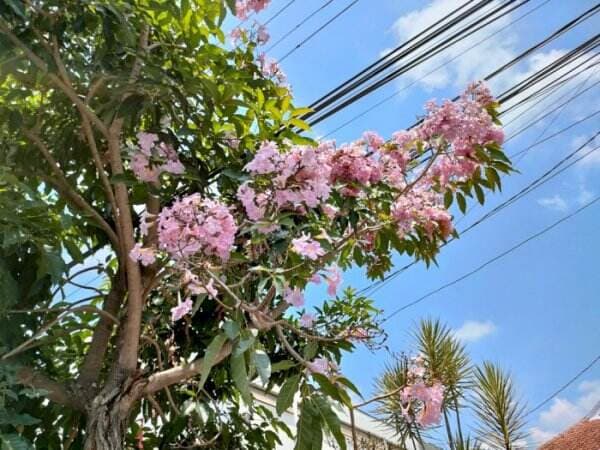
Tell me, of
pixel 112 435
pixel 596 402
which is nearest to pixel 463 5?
pixel 112 435

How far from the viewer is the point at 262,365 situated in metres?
1.25

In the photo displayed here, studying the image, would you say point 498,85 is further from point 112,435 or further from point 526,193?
point 112,435

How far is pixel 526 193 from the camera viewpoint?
4410mm

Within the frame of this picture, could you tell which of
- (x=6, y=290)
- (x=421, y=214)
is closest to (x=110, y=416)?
(x=6, y=290)

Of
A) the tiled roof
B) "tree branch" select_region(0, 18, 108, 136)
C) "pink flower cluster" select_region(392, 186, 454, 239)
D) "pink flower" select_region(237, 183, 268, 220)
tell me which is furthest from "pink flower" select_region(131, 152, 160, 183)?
the tiled roof

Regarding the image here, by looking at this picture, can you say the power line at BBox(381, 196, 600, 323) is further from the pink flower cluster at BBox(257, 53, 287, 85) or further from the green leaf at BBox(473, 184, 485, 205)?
the pink flower cluster at BBox(257, 53, 287, 85)

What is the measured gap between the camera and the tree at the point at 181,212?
1434mm

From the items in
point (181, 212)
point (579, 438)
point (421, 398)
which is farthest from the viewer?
point (579, 438)

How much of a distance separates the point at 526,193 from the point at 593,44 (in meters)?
1.33

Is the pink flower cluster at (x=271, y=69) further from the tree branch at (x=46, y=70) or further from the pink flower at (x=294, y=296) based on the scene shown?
the pink flower at (x=294, y=296)

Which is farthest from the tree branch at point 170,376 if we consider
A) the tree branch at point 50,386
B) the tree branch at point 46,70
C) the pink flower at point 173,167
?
the tree branch at point 46,70

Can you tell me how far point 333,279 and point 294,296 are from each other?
0.37 feet

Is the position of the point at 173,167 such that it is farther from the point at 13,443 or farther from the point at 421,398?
the point at 421,398

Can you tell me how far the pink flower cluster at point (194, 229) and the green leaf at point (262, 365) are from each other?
0.80ft
